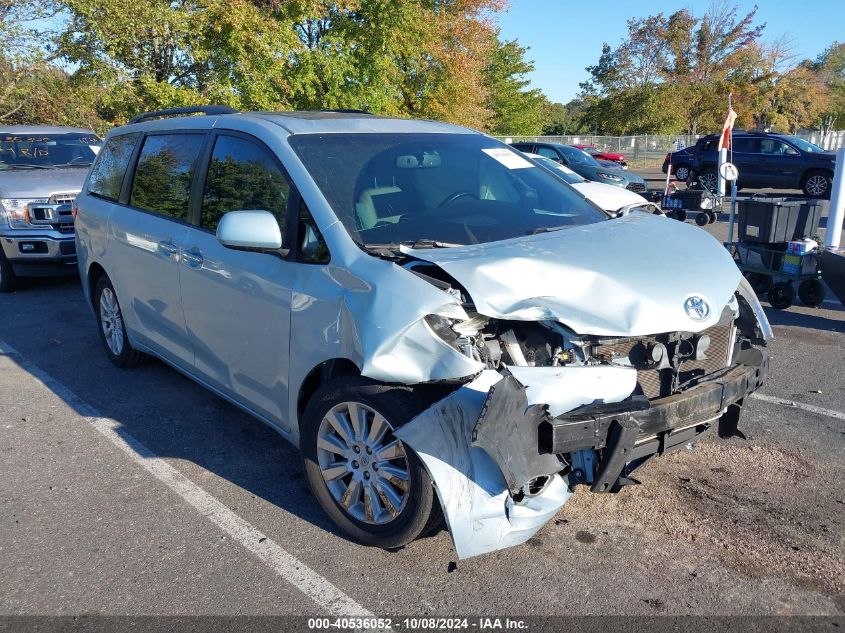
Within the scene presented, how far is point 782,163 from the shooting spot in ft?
67.4

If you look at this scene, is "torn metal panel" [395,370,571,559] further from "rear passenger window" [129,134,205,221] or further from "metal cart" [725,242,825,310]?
"metal cart" [725,242,825,310]

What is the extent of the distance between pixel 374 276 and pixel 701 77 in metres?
52.3

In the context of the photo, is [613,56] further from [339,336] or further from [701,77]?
[339,336]

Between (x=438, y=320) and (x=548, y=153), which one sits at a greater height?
(x=548, y=153)

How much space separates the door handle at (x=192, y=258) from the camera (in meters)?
4.03

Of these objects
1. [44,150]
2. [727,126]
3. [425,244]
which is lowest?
[425,244]

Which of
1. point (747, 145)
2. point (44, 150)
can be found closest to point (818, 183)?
point (747, 145)

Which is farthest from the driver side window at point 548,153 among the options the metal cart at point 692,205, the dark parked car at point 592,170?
the metal cart at point 692,205

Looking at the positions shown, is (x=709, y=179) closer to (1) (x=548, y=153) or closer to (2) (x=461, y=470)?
(1) (x=548, y=153)

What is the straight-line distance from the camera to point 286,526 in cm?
345

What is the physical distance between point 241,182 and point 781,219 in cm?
606

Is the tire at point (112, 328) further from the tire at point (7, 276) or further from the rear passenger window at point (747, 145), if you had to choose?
the rear passenger window at point (747, 145)

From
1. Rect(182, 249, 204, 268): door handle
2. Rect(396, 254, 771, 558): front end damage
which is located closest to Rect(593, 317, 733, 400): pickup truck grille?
Rect(396, 254, 771, 558): front end damage

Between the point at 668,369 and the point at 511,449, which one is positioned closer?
the point at 511,449
